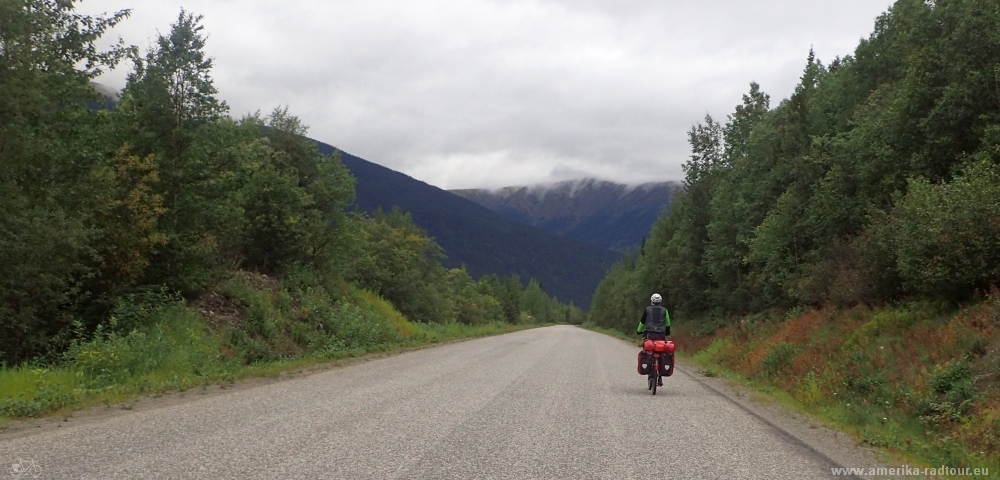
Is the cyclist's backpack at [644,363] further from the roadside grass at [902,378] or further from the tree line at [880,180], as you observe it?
the tree line at [880,180]

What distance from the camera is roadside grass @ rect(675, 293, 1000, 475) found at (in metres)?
8.67

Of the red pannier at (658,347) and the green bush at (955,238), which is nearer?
the green bush at (955,238)

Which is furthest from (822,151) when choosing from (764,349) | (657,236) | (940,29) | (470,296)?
(470,296)

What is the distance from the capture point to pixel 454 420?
9281 millimetres

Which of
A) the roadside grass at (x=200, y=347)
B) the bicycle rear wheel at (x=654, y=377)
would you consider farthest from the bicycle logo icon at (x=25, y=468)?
the bicycle rear wheel at (x=654, y=377)

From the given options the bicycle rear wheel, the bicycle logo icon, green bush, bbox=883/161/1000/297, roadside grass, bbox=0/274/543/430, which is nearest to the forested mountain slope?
green bush, bbox=883/161/1000/297

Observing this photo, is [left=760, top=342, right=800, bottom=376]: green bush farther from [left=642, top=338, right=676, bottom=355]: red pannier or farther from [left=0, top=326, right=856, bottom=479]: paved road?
[left=0, top=326, right=856, bottom=479]: paved road

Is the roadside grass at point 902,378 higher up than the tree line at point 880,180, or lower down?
Answer: lower down

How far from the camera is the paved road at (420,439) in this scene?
6.42 meters

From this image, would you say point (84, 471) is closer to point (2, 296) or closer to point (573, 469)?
point (573, 469)

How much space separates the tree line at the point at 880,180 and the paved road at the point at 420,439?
234 inches

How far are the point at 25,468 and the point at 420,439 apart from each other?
371 cm

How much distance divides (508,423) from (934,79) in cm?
1756

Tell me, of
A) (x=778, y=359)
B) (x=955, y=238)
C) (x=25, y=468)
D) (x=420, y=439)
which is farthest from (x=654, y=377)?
(x=25, y=468)
